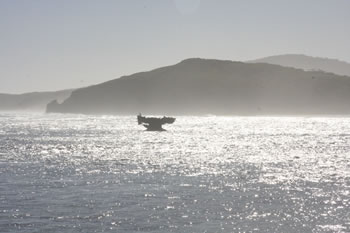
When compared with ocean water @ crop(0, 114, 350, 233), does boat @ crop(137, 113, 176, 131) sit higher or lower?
higher

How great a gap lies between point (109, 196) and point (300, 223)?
18248 millimetres

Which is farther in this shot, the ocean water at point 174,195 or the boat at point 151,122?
the boat at point 151,122

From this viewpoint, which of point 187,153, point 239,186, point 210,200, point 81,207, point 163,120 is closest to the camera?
point 81,207

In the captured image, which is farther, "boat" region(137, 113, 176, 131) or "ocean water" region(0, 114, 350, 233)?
"boat" region(137, 113, 176, 131)

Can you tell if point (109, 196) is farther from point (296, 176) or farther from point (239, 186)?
point (296, 176)

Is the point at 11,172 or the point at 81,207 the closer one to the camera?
the point at 81,207

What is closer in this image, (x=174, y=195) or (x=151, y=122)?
(x=174, y=195)

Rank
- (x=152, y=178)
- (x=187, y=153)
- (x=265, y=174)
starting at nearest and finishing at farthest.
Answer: (x=152, y=178) < (x=265, y=174) < (x=187, y=153)

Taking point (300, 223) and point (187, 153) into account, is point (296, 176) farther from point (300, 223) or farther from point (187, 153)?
point (187, 153)

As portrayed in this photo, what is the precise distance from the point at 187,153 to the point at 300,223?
210ft

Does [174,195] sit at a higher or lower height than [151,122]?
lower

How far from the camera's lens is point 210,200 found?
46.0 metres

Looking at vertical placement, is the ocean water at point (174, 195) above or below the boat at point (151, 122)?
below

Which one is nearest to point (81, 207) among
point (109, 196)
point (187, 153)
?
point (109, 196)
